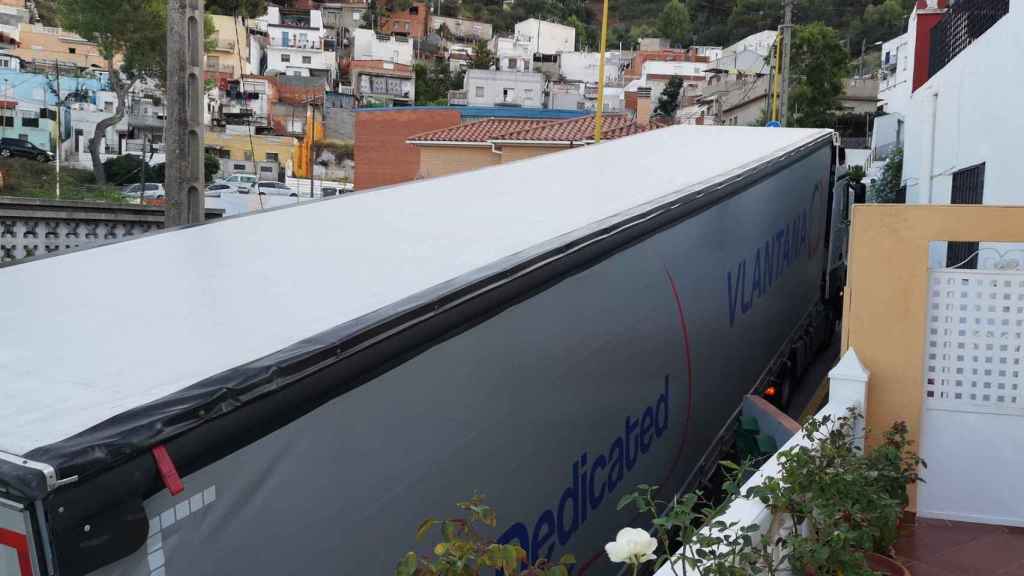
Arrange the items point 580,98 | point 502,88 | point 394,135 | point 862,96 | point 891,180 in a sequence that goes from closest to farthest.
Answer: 1. point 891,180
2. point 394,135
3. point 862,96
4. point 502,88
5. point 580,98

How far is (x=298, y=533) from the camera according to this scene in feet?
8.87

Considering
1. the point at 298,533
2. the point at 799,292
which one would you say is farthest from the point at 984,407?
the point at 799,292

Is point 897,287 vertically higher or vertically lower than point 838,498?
higher

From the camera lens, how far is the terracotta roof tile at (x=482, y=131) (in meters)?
29.0

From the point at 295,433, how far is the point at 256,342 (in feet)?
1.26

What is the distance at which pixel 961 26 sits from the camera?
1256 centimetres

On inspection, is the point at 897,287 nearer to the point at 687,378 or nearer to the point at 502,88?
the point at 687,378

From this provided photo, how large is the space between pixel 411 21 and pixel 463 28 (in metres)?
7.98

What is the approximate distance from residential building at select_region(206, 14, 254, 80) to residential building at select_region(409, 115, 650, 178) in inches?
1381

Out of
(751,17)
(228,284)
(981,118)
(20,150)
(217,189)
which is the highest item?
(751,17)

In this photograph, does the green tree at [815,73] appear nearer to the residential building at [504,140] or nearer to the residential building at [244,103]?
the residential building at [504,140]

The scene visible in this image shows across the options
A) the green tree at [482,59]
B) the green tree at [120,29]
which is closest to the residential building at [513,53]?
the green tree at [482,59]

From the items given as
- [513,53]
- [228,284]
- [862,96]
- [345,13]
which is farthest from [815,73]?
[345,13]

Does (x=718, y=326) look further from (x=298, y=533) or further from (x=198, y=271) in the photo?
(x=298, y=533)
